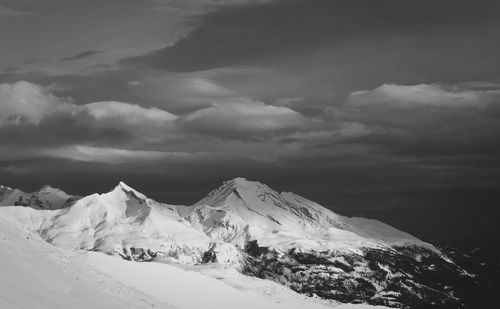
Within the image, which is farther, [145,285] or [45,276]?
[145,285]

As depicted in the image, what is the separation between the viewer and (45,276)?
209 feet

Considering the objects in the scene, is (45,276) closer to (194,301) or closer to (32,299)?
(32,299)

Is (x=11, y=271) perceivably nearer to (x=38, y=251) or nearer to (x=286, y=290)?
(x=38, y=251)

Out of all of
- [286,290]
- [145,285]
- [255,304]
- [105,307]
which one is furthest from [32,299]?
[286,290]

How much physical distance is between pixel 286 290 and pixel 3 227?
4621 inches

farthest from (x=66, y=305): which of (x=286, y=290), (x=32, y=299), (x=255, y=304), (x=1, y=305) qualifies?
(x=286, y=290)

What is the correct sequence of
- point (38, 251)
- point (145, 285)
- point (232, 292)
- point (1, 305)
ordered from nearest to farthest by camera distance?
point (1, 305)
point (38, 251)
point (145, 285)
point (232, 292)

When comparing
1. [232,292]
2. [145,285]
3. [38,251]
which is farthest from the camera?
[232,292]

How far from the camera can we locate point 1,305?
45.7 meters

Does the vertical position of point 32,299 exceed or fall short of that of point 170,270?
it exceeds it

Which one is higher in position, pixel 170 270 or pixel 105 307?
pixel 105 307

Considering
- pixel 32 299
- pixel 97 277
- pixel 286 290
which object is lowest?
pixel 286 290

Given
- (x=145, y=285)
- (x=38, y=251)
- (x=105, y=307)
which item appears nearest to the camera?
(x=105, y=307)

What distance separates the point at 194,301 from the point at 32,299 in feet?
389
